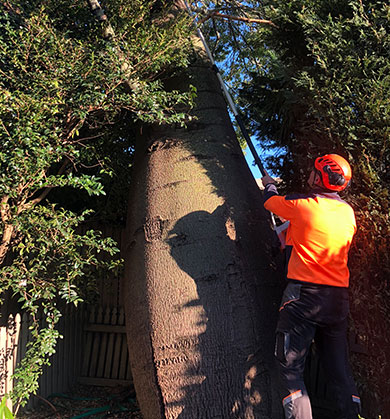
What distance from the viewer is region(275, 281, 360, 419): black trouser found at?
258 centimetres

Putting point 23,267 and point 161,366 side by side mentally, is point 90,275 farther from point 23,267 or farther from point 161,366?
point 161,366

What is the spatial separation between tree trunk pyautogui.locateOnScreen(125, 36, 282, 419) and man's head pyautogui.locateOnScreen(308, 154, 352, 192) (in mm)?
770

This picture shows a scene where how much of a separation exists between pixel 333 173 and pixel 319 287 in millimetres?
789

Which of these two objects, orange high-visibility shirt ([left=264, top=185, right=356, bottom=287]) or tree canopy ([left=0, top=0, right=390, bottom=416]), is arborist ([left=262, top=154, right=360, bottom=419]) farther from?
tree canopy ([left=0, top=0, right=390, bottom=416])

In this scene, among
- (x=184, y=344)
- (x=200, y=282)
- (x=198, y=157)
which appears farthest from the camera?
(x=198, y=157)

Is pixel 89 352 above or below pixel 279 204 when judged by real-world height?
below

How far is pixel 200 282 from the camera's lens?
10.2 ft

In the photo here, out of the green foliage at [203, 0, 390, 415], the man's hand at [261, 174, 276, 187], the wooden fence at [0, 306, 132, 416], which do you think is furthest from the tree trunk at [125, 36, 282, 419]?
the wooden fence at [0, 306, 132, 416]

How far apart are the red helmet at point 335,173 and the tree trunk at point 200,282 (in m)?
0.79

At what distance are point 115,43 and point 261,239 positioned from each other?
2.09 m

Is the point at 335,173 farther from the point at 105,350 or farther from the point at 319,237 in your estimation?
the point at 105,350

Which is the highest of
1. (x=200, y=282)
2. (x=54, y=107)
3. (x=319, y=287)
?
(x=54, y=107)

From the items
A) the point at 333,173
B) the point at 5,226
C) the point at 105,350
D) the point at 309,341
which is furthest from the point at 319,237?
the point at 105,350

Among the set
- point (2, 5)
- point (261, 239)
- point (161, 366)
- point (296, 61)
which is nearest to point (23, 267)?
point (161, 366)
